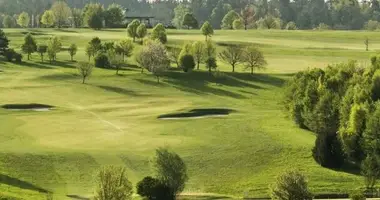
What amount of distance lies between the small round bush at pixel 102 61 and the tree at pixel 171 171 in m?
64.6

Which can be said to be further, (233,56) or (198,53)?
(198,53)

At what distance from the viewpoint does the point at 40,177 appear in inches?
2028

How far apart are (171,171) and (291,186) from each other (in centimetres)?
819

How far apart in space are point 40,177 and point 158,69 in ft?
162

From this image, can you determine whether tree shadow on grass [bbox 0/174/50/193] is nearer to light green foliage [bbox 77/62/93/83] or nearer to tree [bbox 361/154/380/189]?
tree [bbox 361/154/380/189]

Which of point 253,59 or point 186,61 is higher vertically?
point 253,59

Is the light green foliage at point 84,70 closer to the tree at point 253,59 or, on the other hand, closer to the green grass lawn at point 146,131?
the green grass lawn at point 146,131

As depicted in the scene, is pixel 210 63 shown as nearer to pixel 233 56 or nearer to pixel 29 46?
pixel 233 56

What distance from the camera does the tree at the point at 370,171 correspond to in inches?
1988

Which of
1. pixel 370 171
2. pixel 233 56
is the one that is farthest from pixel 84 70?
pixel 370 171

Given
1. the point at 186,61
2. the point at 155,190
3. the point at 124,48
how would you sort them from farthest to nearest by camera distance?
the point at 124,48 < the point at 186,61 < the point at 155,190

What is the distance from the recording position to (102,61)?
109 m

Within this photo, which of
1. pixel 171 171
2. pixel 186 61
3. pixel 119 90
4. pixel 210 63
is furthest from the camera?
pixel 186 61

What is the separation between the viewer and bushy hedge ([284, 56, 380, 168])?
185 ft
